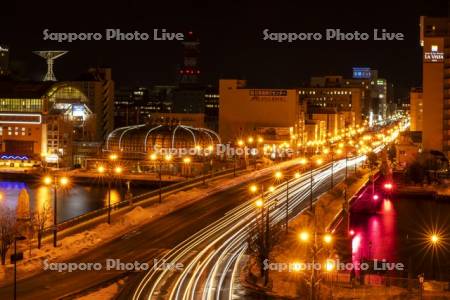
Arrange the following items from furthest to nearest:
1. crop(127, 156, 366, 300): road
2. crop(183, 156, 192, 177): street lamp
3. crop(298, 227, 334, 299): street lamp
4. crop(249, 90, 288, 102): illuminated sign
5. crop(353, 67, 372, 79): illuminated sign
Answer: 1. crop(353, 67, 372, 79): illuminated sign
2. crop(249, 90, 288, 102): illuminated sign
3. crop(183, 156, 192, 177): street lamp
4. crop(127, 156, 366, 300): road
5. crop(298, 227, 334, 299): street lamp

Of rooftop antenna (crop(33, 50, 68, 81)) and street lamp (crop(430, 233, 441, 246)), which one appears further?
rooftop antenna (crop(33, 50, 68, 81))

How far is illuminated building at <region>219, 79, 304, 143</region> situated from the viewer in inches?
2228

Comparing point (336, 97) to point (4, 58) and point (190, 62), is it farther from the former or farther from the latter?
point (4, 58)

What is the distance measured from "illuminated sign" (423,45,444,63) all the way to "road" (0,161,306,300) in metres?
20.8

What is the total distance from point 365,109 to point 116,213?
89313 millimetres

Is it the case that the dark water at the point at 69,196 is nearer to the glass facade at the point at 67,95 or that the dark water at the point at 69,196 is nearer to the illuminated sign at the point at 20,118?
the illuminated sign at the point at 20,118

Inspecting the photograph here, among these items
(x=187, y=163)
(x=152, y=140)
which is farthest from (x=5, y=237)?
(x=152, y=140)

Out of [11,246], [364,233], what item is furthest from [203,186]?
[11,246]

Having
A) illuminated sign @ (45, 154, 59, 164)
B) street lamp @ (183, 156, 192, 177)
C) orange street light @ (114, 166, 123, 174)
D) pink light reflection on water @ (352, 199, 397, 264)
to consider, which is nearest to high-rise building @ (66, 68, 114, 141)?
illuminated sign @ (45, 154, 59, 164)

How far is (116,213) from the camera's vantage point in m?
21.8

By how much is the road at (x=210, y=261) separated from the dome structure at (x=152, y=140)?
48.6 feet

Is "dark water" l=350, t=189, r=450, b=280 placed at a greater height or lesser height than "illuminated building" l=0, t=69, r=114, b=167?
lesser

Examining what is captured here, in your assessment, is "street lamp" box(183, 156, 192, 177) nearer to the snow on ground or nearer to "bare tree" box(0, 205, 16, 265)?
the snow on ground

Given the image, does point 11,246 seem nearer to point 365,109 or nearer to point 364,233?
point 364,233
